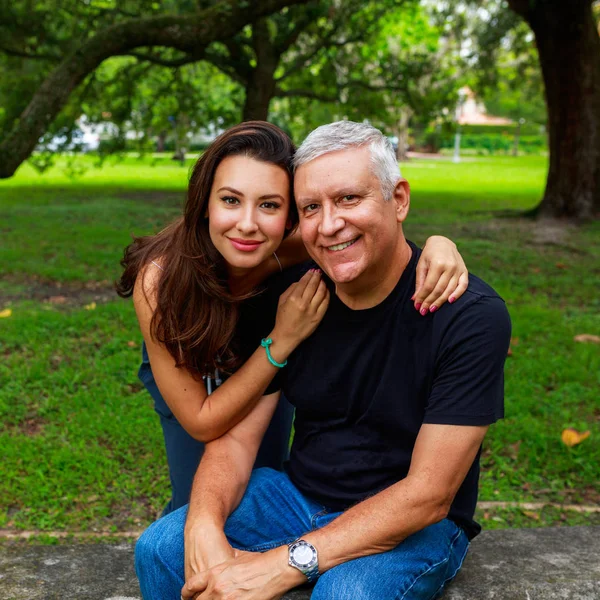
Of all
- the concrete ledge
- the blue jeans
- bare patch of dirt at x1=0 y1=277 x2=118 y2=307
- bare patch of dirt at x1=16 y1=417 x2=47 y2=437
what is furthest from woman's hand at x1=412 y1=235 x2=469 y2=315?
bare patch of dirt at x1=0 y1=277 x2=118 y2=307

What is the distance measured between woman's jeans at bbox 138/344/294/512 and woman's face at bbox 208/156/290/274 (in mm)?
891

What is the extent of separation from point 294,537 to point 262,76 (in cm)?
1147

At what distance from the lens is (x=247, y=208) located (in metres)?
2.59

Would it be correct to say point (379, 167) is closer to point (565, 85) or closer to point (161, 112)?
point (565, 85)

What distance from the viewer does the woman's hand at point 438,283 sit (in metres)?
2.33

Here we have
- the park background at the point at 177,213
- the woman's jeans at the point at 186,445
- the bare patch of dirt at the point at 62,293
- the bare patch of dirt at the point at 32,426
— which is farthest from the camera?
the bare patch of dirt at the point at 62,293

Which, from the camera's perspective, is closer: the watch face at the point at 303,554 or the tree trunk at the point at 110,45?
the watch face at the point at 303,554

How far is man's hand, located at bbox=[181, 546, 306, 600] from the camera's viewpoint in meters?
2.19

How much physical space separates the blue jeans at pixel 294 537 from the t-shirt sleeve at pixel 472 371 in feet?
1.27

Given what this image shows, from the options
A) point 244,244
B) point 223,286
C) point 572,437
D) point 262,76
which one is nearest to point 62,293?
point 572,437

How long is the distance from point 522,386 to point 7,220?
9.44 meters

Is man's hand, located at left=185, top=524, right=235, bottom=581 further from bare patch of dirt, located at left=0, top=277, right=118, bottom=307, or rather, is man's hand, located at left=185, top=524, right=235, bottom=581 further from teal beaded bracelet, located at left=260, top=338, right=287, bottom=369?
bare patch of dirt, located at left=0, top=277, right=118, bottom=307

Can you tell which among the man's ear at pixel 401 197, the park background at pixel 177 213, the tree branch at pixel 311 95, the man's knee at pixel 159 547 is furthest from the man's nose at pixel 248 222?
the tree branch at pixel 311 95

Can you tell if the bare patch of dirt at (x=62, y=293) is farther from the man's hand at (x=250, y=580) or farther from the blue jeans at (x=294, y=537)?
the man's hand at (x=250, y=580)
